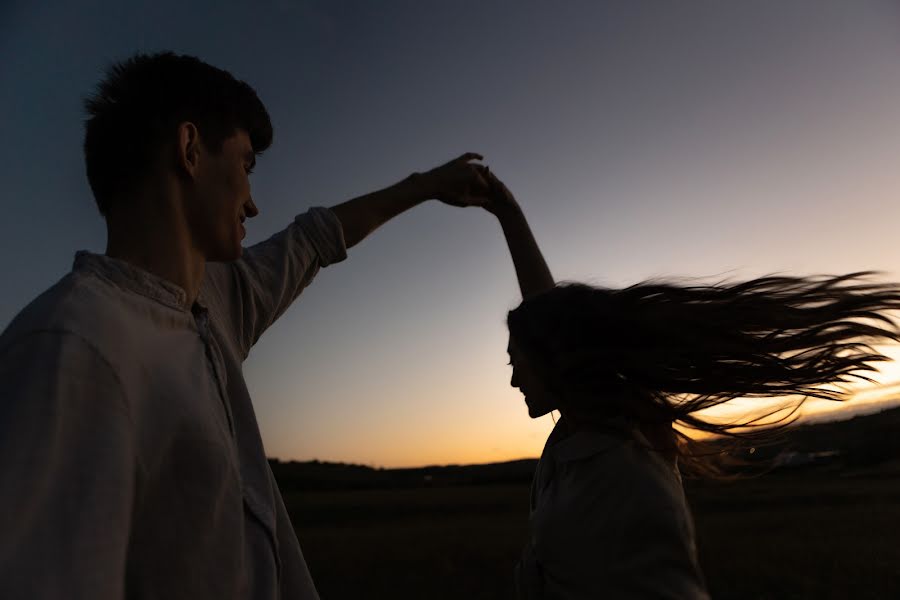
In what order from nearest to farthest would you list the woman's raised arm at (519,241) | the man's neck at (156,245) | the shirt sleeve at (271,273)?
the man's neck at (156,245)
the shirt sleeve at (271,273)
the woman's raised arm at (519,241)

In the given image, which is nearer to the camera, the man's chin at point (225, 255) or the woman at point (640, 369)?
the man's chin at point (225, 255)

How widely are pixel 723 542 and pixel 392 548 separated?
7.36 m

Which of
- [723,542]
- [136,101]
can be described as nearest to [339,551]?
[723,542]

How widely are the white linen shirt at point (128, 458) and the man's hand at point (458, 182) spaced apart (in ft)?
5.28

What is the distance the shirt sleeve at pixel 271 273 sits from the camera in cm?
229

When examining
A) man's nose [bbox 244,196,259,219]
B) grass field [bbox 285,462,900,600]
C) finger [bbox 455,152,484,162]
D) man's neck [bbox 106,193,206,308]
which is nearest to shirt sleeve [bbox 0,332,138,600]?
man's neck [bbox 106,193,206,308]

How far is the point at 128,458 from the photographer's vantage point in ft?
3.38

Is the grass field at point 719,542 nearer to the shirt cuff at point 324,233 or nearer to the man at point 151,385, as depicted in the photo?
the shirt cuff at point 324,233

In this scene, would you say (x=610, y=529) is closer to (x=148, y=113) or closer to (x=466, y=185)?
(x=466, y=185)

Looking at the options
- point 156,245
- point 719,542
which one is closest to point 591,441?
point 156,245

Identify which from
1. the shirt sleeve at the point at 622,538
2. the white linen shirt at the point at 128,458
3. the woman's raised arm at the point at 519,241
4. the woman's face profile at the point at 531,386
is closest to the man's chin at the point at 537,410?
the woman's face profile at the point at 531,386

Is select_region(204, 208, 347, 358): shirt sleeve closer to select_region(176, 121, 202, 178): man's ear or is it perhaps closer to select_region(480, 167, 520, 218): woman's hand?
select_region(176, 121, 202, 178): man's ear

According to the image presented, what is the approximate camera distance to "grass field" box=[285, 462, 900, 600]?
10.4 meters

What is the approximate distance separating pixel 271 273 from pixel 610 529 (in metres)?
1.62
